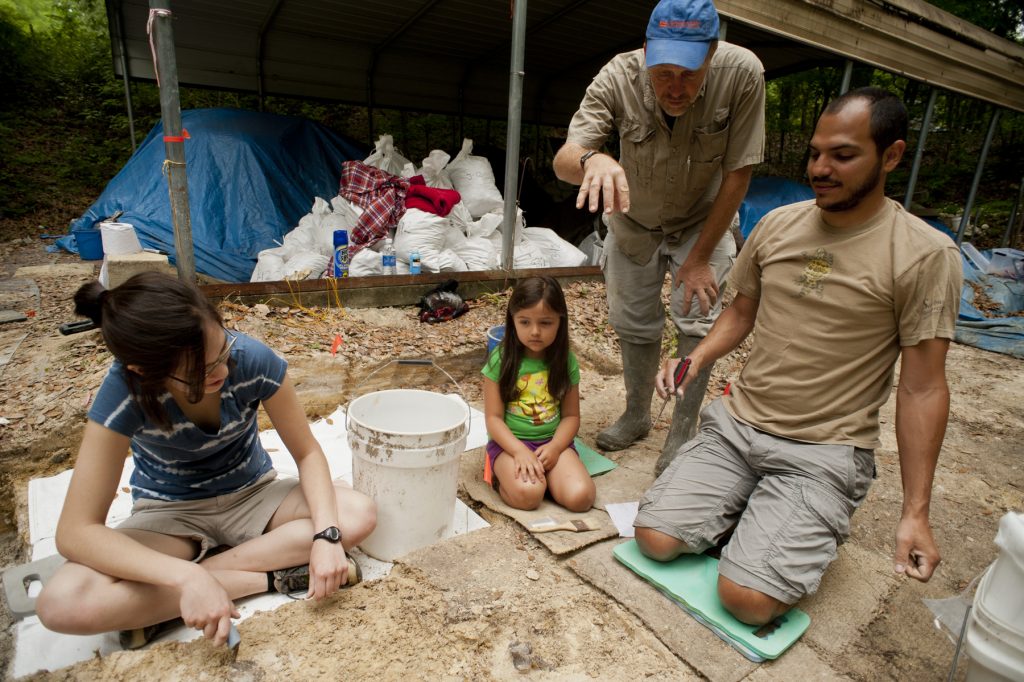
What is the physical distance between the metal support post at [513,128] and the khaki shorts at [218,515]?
3.70 m

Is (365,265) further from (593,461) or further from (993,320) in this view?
(993,320)

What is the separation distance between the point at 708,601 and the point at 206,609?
1.49 m

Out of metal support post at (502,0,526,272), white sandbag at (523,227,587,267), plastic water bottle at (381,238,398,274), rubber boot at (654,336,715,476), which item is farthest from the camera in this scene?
white sandbag at (523,227,587,267)

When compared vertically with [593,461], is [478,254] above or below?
above

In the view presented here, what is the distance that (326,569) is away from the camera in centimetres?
170

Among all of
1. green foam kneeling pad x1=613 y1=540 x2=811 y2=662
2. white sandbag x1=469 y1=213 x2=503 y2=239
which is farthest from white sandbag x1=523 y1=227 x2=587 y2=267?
green foam kneeling pad x1=613 y1=540 x2=811 y2=662

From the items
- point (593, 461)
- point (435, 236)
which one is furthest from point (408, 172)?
point (593, 461)

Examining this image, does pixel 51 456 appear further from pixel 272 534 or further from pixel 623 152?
pixel 623 152

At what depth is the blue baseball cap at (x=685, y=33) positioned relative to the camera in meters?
2.03

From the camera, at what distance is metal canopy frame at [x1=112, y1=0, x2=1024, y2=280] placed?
6441 mm

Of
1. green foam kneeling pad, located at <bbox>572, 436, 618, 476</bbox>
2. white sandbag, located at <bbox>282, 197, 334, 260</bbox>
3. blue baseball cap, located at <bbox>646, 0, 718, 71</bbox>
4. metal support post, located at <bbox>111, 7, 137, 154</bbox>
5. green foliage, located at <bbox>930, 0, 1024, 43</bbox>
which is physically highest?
green foliage, located at <bbox>930, 0, 1024, 43</bbox>

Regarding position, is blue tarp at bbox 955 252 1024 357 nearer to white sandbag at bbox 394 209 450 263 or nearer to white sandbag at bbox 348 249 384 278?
white sandbag at bbox 394 209 450 263

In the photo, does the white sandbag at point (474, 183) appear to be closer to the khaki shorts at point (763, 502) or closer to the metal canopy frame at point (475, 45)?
the metal canopy frame at point (475, 45)

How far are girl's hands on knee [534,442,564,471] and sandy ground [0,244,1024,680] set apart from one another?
29cm
